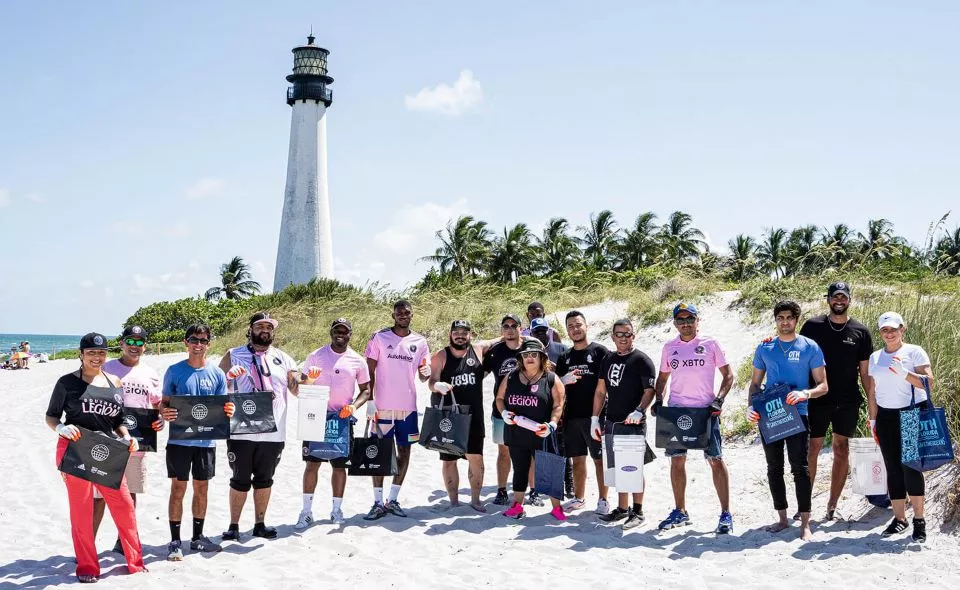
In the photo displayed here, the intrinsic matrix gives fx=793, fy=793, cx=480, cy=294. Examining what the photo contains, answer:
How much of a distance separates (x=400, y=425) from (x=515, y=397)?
3.87 ft

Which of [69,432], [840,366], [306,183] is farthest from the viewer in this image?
[306,183]

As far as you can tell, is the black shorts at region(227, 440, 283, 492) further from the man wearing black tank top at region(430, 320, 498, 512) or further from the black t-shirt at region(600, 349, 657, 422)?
the black t-shirt at region(600, 349, 657, 422)

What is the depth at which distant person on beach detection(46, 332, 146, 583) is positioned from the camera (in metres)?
5.87

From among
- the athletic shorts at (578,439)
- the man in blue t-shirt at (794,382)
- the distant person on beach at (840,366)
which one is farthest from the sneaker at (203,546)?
the distant person on beach at (840,366)

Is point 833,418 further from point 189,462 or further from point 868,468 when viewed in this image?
point 189,462

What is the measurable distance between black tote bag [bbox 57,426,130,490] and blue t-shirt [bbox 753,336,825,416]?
17.6ft

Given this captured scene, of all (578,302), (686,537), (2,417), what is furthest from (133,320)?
(686,537)

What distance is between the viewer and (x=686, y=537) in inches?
283

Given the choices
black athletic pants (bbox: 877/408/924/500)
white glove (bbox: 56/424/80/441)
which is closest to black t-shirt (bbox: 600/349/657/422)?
black athletic pants (bbox: 877/408/924/500)

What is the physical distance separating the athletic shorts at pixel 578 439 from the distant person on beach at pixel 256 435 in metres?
2.85

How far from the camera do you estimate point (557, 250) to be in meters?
47.6

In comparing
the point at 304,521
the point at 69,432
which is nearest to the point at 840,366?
the point at 304,521

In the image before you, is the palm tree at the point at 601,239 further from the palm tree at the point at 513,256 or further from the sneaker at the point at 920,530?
the sneaker at the point at 920,530

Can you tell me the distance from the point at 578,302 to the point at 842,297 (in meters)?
11.6
